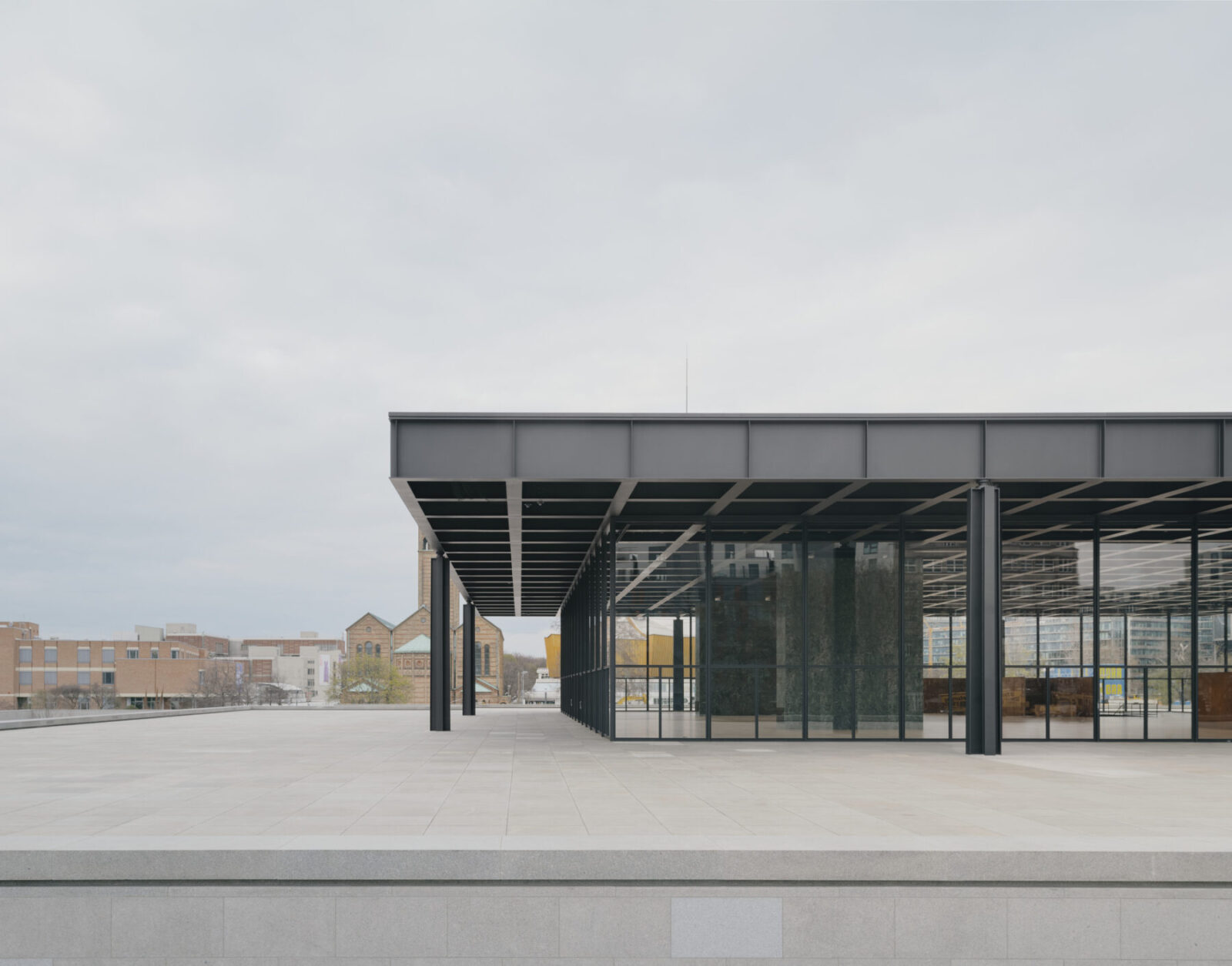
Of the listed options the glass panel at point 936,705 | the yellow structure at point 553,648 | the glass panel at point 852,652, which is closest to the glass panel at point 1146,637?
the glass panel at point 936,705

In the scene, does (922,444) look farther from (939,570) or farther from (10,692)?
(10,692)

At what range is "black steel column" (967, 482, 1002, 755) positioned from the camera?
20562mm

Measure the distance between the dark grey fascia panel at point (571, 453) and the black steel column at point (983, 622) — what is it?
676 centimetres

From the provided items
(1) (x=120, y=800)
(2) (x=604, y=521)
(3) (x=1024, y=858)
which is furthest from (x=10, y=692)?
(3) (x=1024, y=858)

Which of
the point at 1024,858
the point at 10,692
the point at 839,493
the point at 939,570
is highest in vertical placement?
the point at 839,493

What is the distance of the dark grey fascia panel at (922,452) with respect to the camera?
805 inches

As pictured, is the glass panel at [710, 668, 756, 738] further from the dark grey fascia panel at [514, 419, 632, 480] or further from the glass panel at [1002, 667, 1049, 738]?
the dark grey fascia panel at [514, 419, 632, 480]

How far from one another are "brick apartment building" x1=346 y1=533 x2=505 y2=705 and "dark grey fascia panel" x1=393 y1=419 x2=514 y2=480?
342 feet

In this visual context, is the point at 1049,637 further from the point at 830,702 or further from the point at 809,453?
the point at 809,453

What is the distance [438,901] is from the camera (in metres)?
8.72

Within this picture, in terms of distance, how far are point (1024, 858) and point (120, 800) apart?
32.0ft

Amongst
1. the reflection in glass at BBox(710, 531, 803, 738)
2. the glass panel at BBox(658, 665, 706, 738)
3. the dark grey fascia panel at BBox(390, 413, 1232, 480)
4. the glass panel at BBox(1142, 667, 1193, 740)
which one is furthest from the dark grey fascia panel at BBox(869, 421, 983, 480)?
the glass panel at BBox(1142, 667, 1193, 740)

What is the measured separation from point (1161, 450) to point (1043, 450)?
2.11 m

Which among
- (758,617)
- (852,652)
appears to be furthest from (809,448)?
(852,652)
